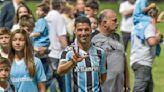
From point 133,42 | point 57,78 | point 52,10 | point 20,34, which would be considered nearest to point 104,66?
point 20,34

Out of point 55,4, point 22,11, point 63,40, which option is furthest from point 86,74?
point 55,4

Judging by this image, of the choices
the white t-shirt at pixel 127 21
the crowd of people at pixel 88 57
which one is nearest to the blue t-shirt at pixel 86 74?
the crowd of people at pixel 88 57

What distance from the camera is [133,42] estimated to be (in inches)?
451

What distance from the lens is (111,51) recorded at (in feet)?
27.5

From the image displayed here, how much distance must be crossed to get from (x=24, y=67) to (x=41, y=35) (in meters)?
3.96

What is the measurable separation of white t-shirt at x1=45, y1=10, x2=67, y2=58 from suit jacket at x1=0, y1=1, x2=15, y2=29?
85 cm

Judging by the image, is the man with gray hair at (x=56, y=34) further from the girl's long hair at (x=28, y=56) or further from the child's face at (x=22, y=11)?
the girl's long hair at (x=28, y=56)

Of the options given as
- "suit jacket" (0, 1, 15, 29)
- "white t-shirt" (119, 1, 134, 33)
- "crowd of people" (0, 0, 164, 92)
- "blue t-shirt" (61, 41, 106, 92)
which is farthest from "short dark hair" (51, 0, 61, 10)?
"blue t-shirt" (61, 41, 106, 92)

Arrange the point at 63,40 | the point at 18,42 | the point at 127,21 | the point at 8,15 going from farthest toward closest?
1. the point at 127,21
2. the point at 8,15
3. the point at 63,40
4. the point at 18,42

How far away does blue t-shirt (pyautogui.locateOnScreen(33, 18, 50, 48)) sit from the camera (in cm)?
1159

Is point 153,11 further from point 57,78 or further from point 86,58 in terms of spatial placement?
point 86,58

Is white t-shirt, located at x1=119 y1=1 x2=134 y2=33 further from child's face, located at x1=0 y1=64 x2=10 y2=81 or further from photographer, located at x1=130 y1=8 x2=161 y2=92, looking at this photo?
child's face, located at x1=0 y1=64 x2=10 y2=81

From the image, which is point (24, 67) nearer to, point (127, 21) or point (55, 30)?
point (55, 30)

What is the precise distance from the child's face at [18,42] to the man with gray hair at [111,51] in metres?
0.95
